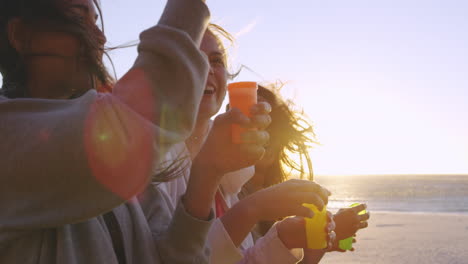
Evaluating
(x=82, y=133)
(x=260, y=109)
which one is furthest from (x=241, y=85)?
(x=82, y=133)

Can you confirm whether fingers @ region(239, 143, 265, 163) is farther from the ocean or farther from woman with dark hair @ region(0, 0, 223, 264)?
the ocean

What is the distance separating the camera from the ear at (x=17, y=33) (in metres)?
1.08

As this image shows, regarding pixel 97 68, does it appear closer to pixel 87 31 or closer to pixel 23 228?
pixel 87 31

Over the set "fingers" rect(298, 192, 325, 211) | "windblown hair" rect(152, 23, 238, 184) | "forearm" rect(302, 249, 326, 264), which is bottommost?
"forearm" rect(302, 249, 326, 264)

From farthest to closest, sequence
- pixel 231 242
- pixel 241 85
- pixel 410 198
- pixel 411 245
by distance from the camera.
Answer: pixel 410 198, pixel 411 245, pixel 231 242, pixel 241 85

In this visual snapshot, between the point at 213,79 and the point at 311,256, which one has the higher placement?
the point at 213,79

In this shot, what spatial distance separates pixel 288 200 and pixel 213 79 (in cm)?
98

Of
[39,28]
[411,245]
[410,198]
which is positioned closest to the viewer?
[39,28]

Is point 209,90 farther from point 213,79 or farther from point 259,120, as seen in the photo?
point 259,120

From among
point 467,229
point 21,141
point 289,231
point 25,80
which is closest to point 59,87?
point 25,80

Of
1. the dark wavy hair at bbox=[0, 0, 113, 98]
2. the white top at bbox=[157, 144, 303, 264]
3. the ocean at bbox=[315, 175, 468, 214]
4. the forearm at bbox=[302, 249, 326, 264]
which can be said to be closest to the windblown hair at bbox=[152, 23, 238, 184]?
the white top at bbox=[157, 144, 303, 264]

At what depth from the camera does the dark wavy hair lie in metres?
1.07

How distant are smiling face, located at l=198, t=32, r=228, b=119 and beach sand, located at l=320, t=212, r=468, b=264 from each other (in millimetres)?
6069

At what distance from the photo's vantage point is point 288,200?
6.65 ft
